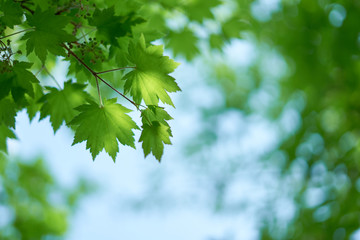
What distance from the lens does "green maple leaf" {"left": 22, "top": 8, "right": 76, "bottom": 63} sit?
124cm

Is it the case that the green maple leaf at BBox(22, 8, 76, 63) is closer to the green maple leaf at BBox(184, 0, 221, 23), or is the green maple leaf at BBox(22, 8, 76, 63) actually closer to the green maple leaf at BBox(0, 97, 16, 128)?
the green maple leaf at BBox(0, 97, 16, 128)

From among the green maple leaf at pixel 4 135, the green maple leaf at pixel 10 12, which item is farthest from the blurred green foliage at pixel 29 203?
the green maple leaf at pixel 10 12

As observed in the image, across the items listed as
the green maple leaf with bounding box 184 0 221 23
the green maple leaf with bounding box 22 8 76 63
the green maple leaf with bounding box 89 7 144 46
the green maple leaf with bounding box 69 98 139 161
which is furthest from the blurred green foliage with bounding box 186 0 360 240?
the green maple leaf with bounding box 22 8 76 63

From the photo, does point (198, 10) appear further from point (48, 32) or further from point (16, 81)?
point (16, 81)

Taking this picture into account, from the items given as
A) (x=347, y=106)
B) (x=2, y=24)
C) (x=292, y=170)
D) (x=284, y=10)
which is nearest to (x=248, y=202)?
(x=292, y=170)

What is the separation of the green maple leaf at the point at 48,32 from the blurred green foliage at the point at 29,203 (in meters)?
3.52

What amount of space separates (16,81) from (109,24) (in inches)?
17.7

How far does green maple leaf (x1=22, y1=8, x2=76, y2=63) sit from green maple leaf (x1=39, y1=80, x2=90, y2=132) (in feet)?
1.26

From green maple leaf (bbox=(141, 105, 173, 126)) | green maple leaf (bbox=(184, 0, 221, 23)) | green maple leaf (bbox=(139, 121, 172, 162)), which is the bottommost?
green maple leaf (bbox=(139, 121, 172, 162))

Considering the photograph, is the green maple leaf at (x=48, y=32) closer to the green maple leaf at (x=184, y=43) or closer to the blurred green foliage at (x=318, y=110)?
the green maple leaf at (x=184, y=43)

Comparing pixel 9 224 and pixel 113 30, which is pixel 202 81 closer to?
pixel 9 224

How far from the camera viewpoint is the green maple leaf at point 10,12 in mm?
1228

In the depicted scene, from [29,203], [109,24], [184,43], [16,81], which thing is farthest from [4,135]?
[29,203]

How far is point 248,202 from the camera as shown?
19.7 ft
